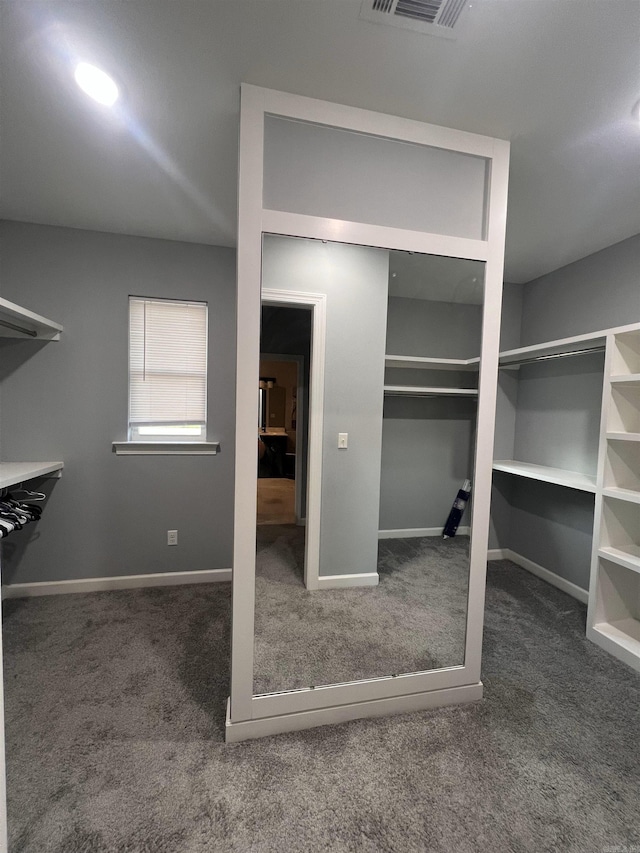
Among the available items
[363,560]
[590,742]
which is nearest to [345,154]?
[363,560]

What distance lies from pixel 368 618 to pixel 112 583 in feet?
6.81

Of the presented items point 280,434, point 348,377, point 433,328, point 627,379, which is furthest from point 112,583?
point 627,379

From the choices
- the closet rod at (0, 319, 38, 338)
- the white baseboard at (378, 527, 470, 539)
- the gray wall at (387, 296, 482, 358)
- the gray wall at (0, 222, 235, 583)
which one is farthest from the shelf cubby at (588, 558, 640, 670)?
the closet rod at (0, 319, 38, 338)

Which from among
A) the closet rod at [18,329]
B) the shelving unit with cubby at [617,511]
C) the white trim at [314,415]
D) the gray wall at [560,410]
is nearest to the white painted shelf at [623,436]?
the shelving unit with cubby at [617,511]

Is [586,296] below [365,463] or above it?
above

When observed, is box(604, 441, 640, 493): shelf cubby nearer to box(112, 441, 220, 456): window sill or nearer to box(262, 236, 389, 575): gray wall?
Result: box(262, 236, 389, 575): gray wall

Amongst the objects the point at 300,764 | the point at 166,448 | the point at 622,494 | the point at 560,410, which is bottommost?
the point at 300,764

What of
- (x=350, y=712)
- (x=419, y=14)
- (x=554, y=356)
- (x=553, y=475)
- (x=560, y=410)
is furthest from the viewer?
(x=560, y=410)

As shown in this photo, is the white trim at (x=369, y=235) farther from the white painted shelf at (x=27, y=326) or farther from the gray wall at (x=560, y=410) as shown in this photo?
the gray wall at (x=560, y=410)

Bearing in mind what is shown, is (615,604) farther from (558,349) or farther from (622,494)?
(558,349)

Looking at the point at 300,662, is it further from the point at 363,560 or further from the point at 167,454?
the point at 167,454

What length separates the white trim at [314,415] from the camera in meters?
1.72

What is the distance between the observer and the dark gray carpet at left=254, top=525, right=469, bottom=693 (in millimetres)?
1790

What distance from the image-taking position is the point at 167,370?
3.05m
